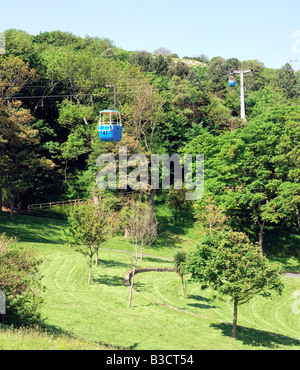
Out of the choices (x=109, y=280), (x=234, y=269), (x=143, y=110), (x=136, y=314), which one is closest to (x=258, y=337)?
(x=234, y=269)

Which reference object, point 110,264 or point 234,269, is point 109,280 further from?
point 234,269

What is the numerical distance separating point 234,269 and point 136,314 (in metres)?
8.05

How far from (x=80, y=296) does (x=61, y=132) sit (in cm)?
5160

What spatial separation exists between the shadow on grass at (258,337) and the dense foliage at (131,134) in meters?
25.4

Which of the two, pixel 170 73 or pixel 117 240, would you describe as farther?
pixel 170 73

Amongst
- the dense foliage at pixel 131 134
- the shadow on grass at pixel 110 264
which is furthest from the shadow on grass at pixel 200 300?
the dense foliage at pixel 131 134

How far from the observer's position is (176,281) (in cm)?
4238

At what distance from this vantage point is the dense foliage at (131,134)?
185 feet

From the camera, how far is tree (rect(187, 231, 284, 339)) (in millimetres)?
27094

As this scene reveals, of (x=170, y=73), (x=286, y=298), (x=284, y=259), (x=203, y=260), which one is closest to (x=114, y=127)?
(x=203, y=260)

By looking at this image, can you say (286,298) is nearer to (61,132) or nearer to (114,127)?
(114,127)

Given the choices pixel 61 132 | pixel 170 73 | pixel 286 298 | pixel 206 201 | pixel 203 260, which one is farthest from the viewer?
pixel 170 73

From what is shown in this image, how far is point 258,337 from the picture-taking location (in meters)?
28.9

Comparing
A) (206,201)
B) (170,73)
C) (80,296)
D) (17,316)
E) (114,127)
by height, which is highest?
(170,73)
